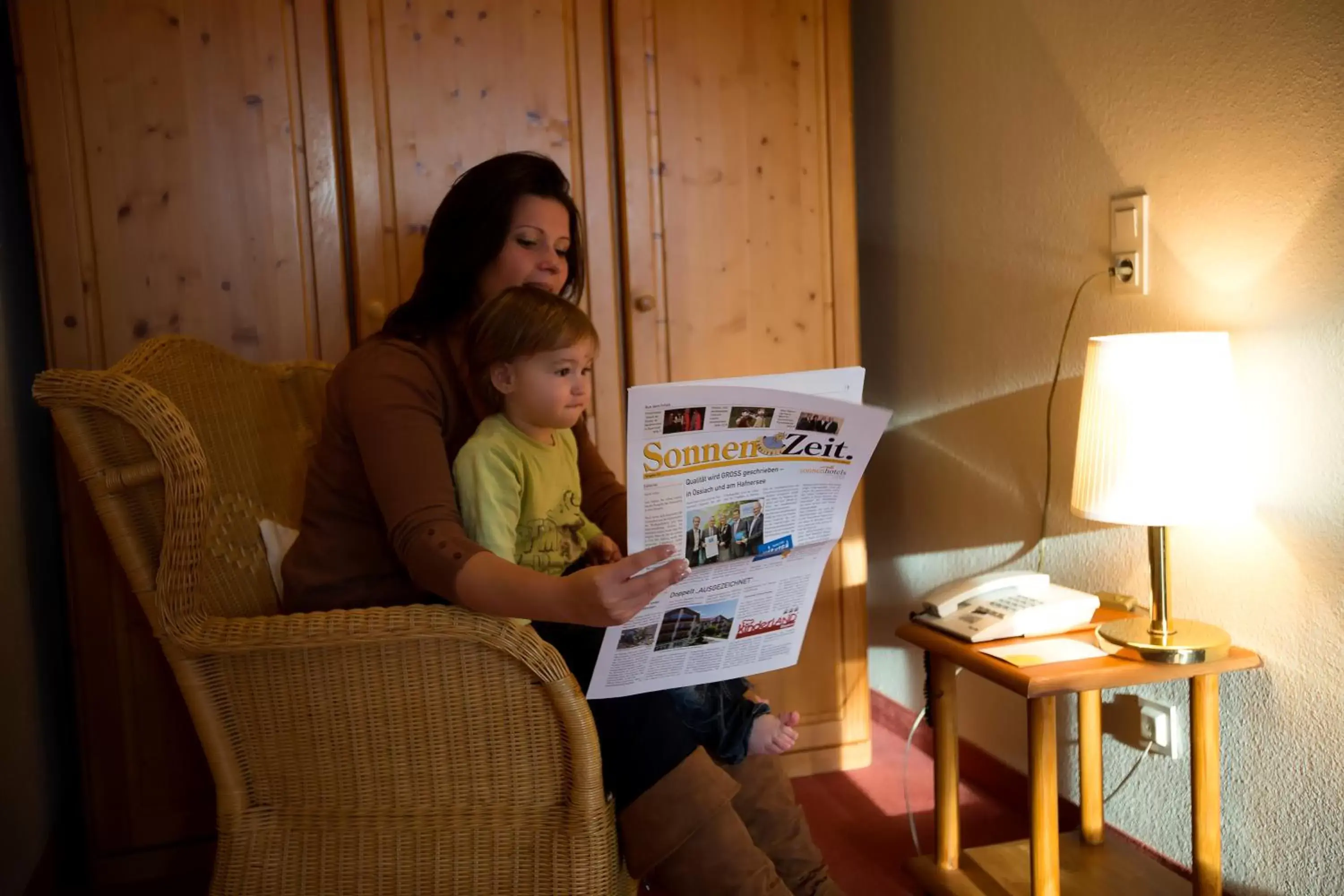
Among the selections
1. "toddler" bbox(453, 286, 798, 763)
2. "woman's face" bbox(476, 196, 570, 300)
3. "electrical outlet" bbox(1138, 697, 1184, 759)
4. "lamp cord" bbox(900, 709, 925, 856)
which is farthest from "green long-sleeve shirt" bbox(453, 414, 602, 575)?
"electrical outlet" bbox(1138, 697, 1184, 759)

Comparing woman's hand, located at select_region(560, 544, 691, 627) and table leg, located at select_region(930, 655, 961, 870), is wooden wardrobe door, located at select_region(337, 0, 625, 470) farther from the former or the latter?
woman's hand, located at select_region(560, 544, 691, 627)

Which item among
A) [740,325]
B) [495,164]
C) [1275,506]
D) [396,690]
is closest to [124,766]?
[396,690]

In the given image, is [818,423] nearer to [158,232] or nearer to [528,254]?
[528,254]

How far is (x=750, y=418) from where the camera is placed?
3.58 feet

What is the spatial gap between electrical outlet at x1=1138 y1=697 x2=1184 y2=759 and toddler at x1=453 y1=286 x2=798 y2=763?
0.67 meters

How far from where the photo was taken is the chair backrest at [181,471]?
120 cm

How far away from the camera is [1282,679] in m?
1.45

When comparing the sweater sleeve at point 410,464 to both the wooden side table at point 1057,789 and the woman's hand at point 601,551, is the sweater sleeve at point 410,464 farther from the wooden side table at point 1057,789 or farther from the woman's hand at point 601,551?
the wooden side table at point 1057,789

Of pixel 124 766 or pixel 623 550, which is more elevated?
pixel 623 550

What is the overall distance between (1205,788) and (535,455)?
1.03 meters

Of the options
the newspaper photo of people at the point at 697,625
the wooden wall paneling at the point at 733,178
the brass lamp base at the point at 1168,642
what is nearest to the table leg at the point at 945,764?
the brass lamp base at the point at 1168,642

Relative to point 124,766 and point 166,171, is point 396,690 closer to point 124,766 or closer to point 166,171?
point 124,766

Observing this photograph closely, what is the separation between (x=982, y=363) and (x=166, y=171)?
4.94 ft

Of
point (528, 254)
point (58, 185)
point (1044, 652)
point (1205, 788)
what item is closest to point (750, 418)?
point (528, 254)
